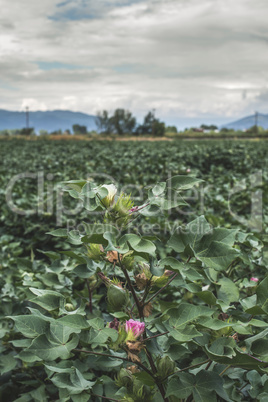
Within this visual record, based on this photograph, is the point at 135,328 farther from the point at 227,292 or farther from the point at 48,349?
the point at 227,292

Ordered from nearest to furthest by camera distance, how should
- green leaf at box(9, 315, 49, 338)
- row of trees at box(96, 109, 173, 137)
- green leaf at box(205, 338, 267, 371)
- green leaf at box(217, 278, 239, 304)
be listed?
1. green leaf at box(205, 338, 267, 371)
2. green leaf at box(9, 315, 49, 338)
3. green leaf at box(217, 278, 239, 304)
4. row of trees at box(96, 109, 173, 137)

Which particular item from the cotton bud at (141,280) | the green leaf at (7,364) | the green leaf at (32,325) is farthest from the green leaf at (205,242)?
the green leaf at (7,364)

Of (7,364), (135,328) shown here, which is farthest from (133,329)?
(7,364)

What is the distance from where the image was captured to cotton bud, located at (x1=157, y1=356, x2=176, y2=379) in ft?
2.75

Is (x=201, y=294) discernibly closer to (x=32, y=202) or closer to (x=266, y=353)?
(x=266, y=353)

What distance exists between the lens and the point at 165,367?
84cm

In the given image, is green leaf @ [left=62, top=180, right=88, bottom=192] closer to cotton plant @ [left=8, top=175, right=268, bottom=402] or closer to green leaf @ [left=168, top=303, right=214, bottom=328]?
cotton plant @ [left=8, top=175, right=268, bottom=402]

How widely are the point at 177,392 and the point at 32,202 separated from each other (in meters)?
3.58

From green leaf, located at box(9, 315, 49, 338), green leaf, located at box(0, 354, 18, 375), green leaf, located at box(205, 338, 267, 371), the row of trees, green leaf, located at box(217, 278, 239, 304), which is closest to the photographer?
green leaf, located at box(205, 338, 267, 371)

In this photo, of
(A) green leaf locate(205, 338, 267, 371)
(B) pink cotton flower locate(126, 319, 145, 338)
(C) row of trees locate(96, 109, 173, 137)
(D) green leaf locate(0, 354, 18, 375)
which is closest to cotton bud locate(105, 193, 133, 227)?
(B) pink cotton flower locate(126, 319, 145, 338)

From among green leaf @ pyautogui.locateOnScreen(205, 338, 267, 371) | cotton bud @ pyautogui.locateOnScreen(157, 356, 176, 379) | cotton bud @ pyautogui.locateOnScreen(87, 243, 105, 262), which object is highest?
cotton bud @ pyautogui.locateOnScreen(87, 243, 105, 262)

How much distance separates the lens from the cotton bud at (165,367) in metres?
0.84

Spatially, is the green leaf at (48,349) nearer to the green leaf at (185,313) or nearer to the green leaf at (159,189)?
the green leaf at (185,313)

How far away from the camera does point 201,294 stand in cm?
85
